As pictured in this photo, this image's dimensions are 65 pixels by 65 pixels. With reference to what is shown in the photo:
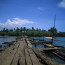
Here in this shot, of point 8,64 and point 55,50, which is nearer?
point 8,64

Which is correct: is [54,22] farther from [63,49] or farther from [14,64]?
[14,64]

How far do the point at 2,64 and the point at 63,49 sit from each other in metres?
9.18

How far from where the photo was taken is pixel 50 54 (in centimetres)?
1048

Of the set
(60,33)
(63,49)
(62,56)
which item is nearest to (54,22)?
(63,49)

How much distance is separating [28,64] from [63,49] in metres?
8.46

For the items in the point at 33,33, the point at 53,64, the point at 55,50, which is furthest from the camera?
the point at 33,33

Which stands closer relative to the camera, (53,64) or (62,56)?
(53,64)

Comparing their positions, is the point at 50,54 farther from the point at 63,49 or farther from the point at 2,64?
the point at 2,64

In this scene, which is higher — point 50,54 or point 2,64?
point 2,64

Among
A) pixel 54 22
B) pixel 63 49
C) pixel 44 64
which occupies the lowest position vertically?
pixel 63 49

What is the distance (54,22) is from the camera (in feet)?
71.6

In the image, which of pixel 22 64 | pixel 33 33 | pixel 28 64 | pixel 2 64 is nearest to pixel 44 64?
pixel 28 64

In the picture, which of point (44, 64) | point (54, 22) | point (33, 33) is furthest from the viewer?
point (33, 33)

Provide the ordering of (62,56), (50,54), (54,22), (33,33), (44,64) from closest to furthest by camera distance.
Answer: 1. (44,64)
2. (62,56)
3. (50,54)
4. (54,22)
5. (33,33)
